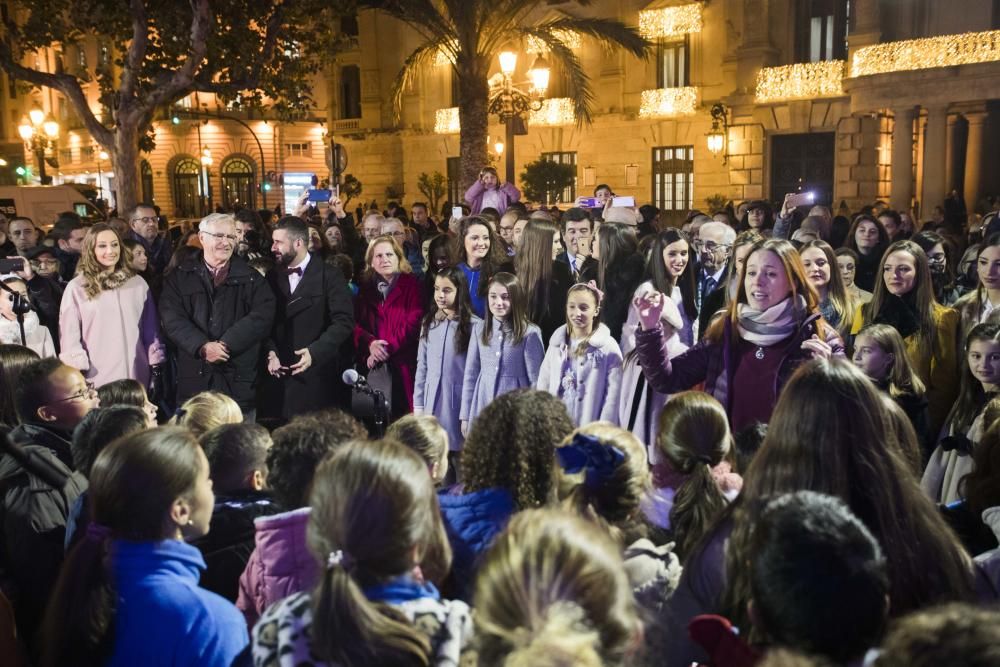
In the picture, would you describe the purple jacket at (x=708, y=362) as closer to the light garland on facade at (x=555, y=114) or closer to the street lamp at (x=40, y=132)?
the street lamp at (x=40, y=132)

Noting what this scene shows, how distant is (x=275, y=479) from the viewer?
3189 mm

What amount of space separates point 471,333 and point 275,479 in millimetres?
3139

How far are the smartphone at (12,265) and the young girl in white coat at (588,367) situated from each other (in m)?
4.47

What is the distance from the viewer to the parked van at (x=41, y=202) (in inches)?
778

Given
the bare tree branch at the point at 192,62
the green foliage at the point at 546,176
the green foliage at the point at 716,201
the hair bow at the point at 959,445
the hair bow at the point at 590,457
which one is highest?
the bare tree branch at the point at 192,62

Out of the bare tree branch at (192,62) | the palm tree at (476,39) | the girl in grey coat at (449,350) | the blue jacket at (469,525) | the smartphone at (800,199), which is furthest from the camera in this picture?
the palm tree at (476,39)

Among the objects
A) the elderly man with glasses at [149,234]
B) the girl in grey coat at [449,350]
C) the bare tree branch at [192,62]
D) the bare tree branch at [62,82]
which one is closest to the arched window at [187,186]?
the bare tree branch at [62,82]

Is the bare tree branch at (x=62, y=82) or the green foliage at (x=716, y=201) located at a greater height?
the bare tree branch at (x=62, y=82)

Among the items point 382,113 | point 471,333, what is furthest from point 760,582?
point 382,113

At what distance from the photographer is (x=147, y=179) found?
5081 cm

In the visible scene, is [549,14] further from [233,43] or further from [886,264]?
[886,264]

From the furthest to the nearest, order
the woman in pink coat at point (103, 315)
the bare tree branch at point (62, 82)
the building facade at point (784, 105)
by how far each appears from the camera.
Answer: the building facade at point (784, 105) < the bare tree branch at point (62, 82) < the woman in pink coat at point (103, 315)

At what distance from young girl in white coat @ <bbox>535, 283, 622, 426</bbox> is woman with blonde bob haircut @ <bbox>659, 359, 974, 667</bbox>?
116 inches

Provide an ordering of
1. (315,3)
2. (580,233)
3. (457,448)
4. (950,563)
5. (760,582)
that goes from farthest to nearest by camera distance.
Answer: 1. (315,3)
2. (580,233)
3. (457,448)
4. (950,563)
5. (760,582)
